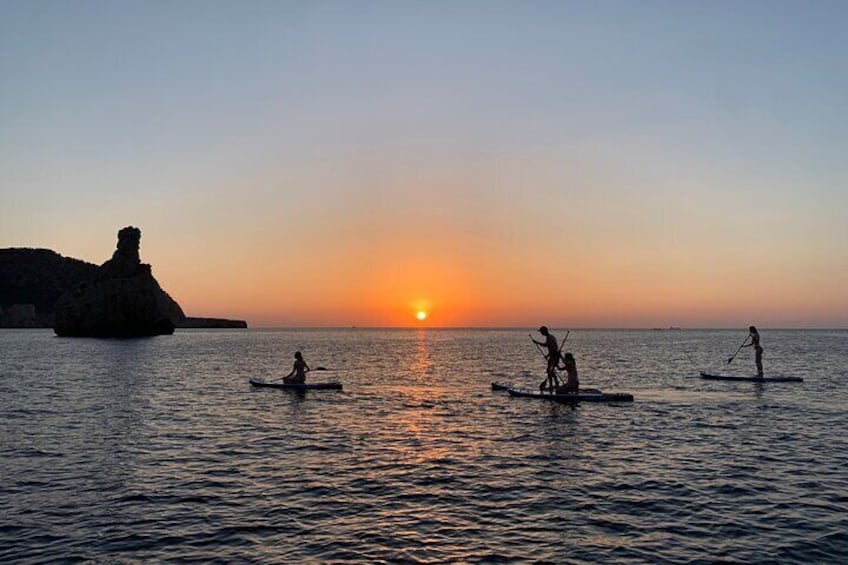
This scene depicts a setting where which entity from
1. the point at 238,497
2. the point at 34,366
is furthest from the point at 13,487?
the point at 34,366

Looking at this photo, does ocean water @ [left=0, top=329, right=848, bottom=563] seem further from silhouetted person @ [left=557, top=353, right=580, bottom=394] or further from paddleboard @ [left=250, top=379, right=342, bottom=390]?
paddleboard @ [left=250, top=379, right=342, bottom=390]

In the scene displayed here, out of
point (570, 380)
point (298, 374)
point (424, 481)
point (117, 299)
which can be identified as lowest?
point (424, 481)

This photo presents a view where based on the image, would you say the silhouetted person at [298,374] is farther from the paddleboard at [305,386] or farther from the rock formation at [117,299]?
the rock formation at [117,299]

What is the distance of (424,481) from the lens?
19.3 m

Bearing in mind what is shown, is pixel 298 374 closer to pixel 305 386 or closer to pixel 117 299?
pixel 305 386

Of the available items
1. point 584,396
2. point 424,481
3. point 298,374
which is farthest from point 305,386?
point 424,481

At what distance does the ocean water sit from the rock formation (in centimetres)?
12716

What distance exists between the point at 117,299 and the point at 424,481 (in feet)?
508

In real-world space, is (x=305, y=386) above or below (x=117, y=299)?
Result: below

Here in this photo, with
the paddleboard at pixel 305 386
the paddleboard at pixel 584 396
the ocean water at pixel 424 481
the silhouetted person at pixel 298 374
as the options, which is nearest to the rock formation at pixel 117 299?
the paddleboard at pixel 305 386

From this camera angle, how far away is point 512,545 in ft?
44.6

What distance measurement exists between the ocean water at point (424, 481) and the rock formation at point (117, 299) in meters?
127

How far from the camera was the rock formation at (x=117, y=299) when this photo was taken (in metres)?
156

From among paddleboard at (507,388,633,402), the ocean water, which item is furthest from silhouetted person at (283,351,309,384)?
paddleboard at (507,388,633,402)
